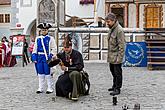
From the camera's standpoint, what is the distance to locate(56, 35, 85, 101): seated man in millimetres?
9570

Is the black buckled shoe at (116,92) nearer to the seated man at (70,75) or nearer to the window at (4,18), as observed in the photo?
the seated man at (70,75)

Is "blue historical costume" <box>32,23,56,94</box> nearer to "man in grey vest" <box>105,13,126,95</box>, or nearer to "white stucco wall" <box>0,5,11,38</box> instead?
"man in grey vest" <box>105,13,126,95</box>

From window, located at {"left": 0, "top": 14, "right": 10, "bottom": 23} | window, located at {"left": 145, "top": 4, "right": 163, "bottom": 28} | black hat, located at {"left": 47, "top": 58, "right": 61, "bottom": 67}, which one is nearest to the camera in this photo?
black hat, located at {"left": 47, "top": 58, "right": 61, "bottom": 67}

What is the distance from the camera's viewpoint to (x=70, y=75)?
31.6 feet

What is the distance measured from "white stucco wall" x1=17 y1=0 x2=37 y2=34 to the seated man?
26713 mm

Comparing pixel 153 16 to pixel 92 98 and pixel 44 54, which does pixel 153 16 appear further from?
pixel 92 98

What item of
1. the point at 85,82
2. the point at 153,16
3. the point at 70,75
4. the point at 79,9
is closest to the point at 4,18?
the point at 79,9

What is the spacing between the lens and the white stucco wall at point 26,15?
120ft

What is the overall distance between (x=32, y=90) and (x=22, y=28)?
25.4 m

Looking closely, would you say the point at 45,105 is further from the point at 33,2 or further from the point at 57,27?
the point at 33,2

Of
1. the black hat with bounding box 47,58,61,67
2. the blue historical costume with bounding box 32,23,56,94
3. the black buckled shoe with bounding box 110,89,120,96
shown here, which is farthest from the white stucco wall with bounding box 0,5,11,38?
the black buckled shoe with bounding box 110,89,120,96

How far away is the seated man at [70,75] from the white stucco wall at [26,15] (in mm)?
Result: 26713

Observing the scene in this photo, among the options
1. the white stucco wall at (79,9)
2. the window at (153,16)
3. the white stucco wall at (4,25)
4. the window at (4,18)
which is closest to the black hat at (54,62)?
the window at (153,16)

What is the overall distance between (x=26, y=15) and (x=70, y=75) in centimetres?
2778
